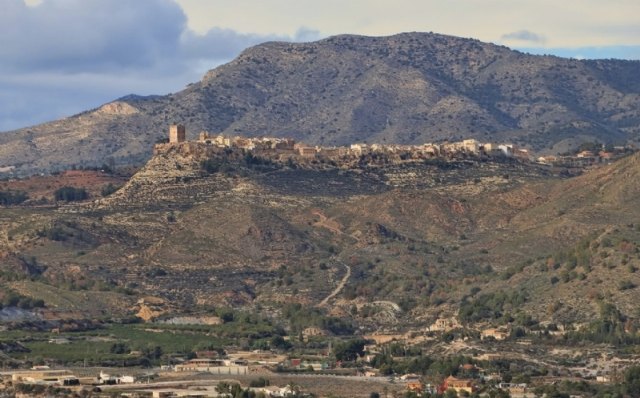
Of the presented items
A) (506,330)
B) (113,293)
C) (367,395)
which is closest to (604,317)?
(506,330)

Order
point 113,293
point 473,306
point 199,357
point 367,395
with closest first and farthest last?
1. point 367,395
2. point 199,357
3. point 473,306
4. point 113,293

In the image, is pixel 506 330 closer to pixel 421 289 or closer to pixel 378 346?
pixel 378 346

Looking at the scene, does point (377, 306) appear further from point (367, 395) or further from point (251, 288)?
point (367, 395)

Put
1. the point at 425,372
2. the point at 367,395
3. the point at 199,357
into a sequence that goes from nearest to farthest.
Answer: the point at 367,395, the point at 425,372, the point at 199,357

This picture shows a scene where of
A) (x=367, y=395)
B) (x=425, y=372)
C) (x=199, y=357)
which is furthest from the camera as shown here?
(x=199, y=357)

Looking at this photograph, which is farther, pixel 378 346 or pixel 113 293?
pixel 113 293

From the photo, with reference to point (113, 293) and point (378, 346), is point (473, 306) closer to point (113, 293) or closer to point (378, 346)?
point (378, 346)

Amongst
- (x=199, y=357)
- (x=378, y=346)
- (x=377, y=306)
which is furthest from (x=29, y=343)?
(x=377, y=306)

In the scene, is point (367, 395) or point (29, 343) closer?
point (367, 395)

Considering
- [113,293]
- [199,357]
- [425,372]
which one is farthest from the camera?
[113,293]
